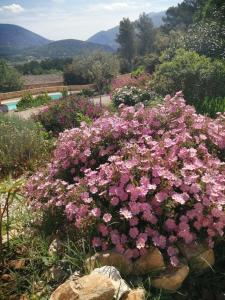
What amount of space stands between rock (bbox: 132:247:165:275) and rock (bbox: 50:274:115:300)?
51 cm

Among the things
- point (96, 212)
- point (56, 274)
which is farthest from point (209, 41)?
point (56, 274)

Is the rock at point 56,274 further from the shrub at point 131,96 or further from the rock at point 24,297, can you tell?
the shrub at point 131,96

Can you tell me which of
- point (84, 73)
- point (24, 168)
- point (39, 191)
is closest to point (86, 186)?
point (39, 191)

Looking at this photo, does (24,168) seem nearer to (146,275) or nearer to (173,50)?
(146,275)

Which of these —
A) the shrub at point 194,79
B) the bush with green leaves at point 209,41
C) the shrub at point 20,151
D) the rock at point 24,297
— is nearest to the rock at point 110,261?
the rock at point 24,297

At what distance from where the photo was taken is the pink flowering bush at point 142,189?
3.31 meters

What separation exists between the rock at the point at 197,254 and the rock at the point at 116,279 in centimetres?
61

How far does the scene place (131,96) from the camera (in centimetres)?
1266

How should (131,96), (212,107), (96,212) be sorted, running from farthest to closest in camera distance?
(131,96), (212,107), (96,212)

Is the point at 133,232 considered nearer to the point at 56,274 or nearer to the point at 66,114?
the point at 56,274

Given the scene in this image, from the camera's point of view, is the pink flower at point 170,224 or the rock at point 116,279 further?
the pink flower at point 170,224

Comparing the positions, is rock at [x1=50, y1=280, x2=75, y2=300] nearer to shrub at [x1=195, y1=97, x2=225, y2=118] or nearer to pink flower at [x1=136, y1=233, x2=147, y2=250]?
pink flower at [x1=136, y1=233, x2=147, y2=250]

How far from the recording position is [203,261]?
3381 mm

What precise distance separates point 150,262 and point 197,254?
0.40 m
